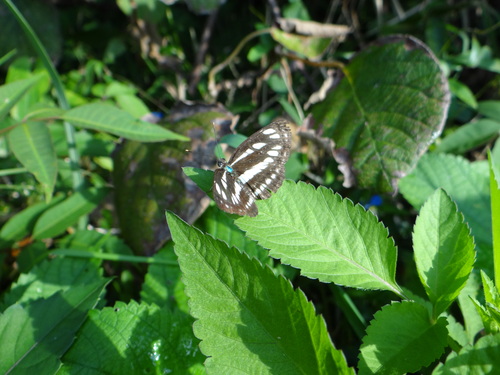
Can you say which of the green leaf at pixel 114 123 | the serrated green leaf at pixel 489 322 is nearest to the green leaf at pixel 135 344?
the green leaf at pixel 114 123

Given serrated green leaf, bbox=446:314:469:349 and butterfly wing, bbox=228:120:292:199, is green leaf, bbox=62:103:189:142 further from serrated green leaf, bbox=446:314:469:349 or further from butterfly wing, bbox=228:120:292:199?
serrated green leaf, bbox=446:314:469:349

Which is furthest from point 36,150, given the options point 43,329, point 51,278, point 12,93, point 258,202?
point 258,202

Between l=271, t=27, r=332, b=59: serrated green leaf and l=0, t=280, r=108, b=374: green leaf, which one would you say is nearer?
l=0, t=280, r=108, b=374: green leaf

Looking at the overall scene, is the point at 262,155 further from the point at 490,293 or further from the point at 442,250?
the point at 490,293

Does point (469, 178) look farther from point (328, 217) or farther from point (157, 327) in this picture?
point (157, 327)

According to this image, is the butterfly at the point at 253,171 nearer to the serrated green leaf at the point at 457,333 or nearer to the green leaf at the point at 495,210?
the green leaf at the point at 495,210

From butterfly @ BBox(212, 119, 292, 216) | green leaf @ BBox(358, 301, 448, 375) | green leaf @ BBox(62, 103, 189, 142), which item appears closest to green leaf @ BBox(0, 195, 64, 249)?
green leaf @ BBox(62, 103, 189, 142)

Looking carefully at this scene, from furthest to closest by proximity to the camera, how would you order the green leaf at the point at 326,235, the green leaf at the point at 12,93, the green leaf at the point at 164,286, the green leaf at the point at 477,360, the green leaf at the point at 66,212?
1. the green leaf at the point at 66,212
2. the green leaf at the point at 12,93
3. the green leaf at the point at 164,286
4. the green leaf at the point at 326,235
5. the green leaf at the point at 477,360
